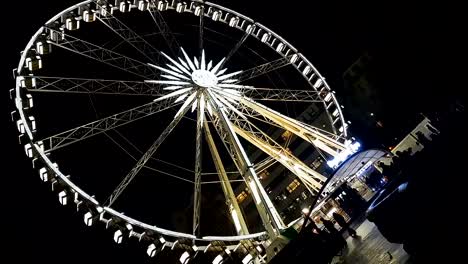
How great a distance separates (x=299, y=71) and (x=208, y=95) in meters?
7.99

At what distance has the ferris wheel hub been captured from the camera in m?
21.7

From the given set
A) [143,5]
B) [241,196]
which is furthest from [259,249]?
[241,196]

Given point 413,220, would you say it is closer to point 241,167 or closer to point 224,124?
point 241,167

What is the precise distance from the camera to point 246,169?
18125mm

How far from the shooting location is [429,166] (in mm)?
13219

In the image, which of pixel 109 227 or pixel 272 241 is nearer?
pixel 272 241

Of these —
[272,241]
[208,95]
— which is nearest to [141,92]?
[208,95]

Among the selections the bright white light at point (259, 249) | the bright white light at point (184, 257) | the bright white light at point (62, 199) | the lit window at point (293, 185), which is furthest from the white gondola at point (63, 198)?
the lit window at point (293, 185)

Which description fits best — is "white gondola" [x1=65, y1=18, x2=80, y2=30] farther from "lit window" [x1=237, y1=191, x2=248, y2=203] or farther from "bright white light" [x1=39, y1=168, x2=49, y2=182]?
"lit window" [x1=237, y1=191, x2=248, y2=203]

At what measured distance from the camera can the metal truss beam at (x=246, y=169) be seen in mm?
16359

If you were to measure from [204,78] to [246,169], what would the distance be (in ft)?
20.6

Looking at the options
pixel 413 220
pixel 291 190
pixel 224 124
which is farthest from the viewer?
pixel 291 190

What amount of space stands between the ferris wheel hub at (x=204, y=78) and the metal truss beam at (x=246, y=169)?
47cm

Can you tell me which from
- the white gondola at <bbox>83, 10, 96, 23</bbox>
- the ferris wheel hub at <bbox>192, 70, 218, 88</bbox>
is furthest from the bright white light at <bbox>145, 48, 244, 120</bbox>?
the white gondola at <bbox>83, 10, 96, 23</bbox>
